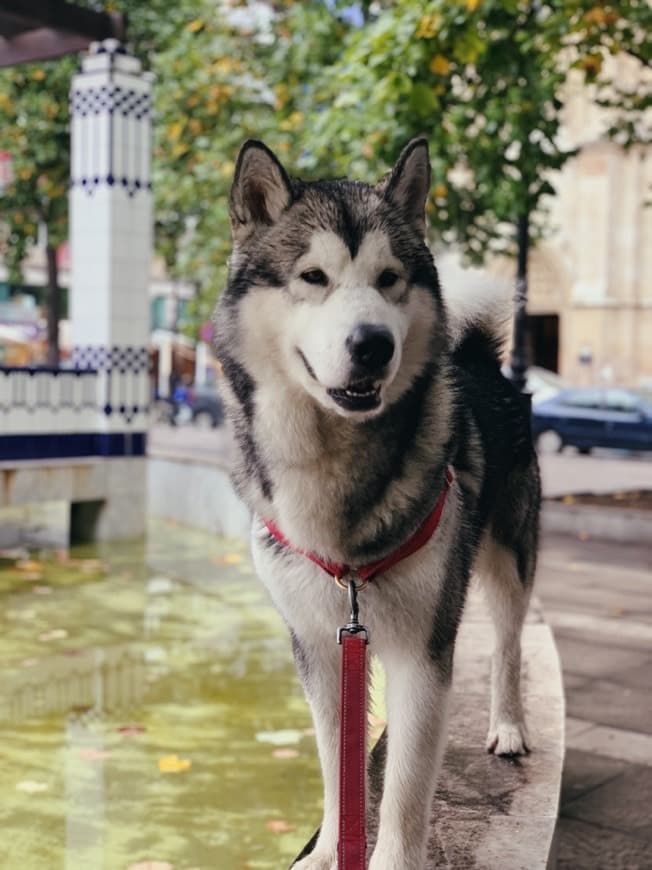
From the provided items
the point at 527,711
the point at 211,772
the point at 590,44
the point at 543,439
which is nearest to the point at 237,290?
the point at 527,711

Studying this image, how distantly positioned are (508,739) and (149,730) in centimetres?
198

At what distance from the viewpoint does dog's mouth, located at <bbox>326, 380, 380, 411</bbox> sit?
7.82 feet

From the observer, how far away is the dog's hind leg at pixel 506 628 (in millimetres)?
3654

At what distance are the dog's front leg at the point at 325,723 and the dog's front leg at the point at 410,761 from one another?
239mm

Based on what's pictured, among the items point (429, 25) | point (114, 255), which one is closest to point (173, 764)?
point (429, 25)

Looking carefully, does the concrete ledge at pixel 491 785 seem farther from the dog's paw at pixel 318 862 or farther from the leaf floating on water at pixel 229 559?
the leaf floating on water at pixel 229 559

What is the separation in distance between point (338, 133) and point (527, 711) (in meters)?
7.75

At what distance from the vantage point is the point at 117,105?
33.7 ft

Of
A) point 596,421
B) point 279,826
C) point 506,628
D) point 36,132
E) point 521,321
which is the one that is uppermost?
point 36,132

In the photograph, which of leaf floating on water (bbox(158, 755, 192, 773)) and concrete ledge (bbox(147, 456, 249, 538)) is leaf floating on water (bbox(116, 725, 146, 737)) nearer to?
leaf floating on water (bbox(158, 755, 192, 773))

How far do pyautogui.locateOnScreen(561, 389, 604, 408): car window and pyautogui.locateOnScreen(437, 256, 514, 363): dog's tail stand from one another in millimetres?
21293

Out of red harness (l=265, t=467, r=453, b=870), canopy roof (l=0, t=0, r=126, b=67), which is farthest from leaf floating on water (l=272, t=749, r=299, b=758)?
canopy roof (l=0, t=0, r=126, b=67)

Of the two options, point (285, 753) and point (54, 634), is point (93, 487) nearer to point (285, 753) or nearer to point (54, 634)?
point (54, 634)

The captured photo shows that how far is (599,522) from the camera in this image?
11.2m
